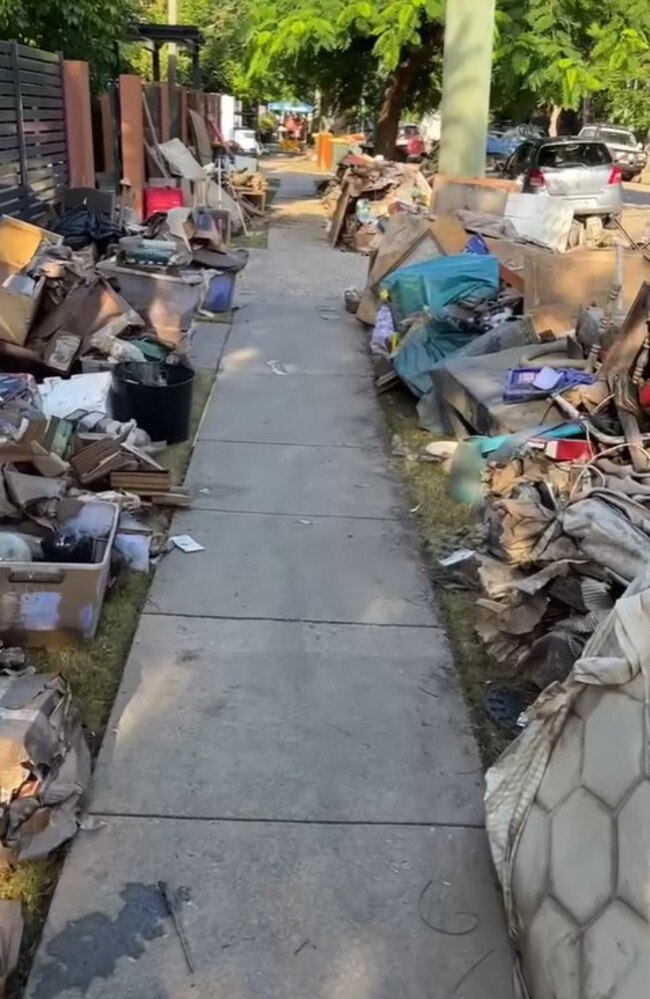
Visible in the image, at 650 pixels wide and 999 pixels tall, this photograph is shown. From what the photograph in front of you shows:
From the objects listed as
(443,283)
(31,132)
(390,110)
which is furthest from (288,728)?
(390,110)

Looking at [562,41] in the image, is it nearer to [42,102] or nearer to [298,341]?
[42,102]

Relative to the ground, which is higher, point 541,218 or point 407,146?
point 541,218

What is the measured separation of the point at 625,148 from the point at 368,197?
20.3 metres

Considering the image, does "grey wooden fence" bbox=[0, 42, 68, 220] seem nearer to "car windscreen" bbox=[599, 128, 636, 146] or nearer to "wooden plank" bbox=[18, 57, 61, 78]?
"wooden plank" bbox=[18, 57, 61, 78]

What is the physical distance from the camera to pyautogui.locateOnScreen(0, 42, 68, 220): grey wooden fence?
8867mm

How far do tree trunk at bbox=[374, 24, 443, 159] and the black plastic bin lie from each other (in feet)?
51.9

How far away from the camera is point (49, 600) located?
394 cm

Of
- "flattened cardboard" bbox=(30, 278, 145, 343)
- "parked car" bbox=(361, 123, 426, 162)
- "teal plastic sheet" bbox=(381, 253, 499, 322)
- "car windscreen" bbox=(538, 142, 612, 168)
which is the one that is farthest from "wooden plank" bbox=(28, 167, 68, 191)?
"parked car" bbox=(361, 123, 426, 162)

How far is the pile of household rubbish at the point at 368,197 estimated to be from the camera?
51.7 feet

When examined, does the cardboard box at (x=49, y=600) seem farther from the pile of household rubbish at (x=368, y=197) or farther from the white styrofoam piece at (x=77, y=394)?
the pile of household rubbish at (x=368, y=197)

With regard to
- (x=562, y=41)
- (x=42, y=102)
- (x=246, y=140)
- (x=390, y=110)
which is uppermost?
(x=562, y=41)

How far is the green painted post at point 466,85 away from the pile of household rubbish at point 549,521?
4.97 meters

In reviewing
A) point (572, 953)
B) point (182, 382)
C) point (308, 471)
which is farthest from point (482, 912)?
point (182, 382)

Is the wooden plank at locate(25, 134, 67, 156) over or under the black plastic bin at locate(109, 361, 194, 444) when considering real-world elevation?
over
